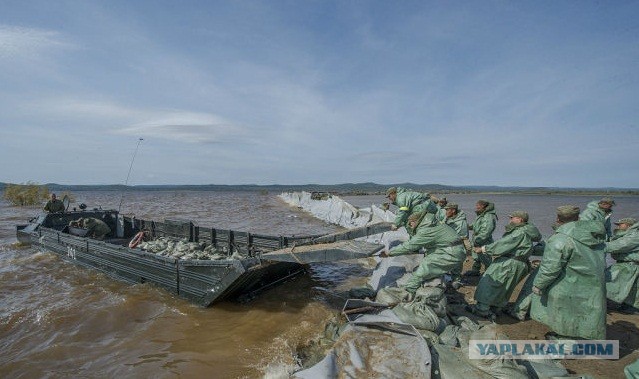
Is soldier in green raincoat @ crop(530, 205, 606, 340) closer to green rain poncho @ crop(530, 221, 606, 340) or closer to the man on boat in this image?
green rain poncho @ crop(530, 221, 606, 340)

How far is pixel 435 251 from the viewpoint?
5.29m

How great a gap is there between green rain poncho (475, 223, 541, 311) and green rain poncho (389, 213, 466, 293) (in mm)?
497

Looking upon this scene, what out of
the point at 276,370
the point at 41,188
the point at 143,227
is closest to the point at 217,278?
the point at 276,370

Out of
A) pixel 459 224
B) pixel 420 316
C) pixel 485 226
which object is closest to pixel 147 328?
pixel 420 316

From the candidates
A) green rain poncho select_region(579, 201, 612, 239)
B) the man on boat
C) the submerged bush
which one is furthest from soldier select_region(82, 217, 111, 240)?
the submerged bush

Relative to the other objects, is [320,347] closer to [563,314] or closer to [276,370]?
[276,370]

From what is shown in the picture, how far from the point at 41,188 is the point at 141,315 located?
4270 cm

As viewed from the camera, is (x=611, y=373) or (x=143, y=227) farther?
(x=143, y=227)

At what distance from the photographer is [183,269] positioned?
20.7 ft

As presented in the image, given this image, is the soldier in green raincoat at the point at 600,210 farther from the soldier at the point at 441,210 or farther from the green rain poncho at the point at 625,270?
the soldier at the point at 441,210

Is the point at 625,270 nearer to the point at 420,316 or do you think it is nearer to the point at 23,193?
the point at 420,316

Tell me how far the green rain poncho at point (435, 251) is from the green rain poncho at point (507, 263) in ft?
1.63

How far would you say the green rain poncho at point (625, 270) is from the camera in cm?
536

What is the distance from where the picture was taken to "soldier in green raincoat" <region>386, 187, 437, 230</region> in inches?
257
